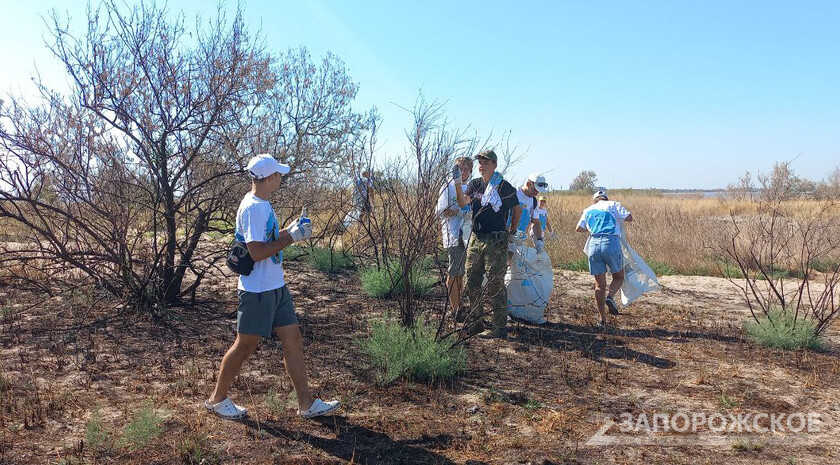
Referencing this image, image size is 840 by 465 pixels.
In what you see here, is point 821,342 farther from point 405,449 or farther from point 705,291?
point 405,449

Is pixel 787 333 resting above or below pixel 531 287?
below

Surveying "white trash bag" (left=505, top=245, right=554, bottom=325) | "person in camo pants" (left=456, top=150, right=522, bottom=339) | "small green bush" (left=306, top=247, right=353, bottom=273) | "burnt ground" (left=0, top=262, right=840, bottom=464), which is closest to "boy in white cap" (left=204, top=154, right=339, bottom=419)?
"burnt ground" (left=0, top=262, right=840, bottom=464)

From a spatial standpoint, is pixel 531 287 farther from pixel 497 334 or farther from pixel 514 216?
pixel 514 216

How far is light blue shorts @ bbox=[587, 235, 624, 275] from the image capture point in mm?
6125

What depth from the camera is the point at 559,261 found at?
1164cm

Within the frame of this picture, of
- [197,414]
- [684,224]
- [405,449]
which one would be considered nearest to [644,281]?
[405,449]

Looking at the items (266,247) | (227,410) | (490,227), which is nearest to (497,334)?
(490,227)

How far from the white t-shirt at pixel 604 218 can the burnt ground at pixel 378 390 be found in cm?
105

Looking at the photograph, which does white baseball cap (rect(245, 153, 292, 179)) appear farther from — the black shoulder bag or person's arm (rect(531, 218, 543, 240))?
person's arm (rect(531, 218, 543, 240))

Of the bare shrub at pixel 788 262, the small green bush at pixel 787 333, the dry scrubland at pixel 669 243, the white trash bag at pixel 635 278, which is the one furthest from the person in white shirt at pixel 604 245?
the dry scrubland at pixel 669 243

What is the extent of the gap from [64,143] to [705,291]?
877cm

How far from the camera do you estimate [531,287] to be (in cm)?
616

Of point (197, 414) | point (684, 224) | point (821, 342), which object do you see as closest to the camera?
point (197, 414)

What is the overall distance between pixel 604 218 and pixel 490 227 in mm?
1652
